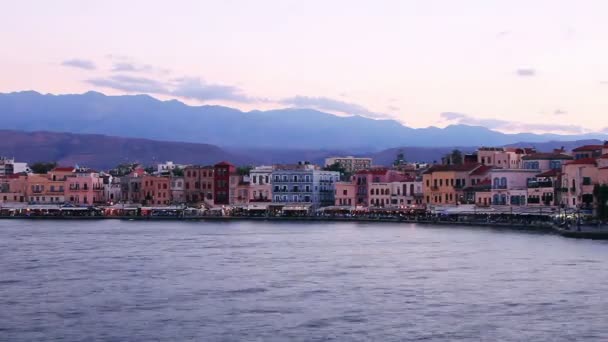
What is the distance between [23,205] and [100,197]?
919 cm

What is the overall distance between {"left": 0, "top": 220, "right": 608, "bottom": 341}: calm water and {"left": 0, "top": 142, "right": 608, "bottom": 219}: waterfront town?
85.4 ft

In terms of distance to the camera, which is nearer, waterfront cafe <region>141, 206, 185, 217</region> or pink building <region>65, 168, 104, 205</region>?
waterfront cafe <region>141, 206, 185, 217</region>

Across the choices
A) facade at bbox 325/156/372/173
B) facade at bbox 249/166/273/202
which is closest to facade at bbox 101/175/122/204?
facade at bbox 249/166/273/202

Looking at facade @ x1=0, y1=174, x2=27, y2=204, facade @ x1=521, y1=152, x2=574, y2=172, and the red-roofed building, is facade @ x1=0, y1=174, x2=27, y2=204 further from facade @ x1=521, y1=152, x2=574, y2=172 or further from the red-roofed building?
the red-roofed building

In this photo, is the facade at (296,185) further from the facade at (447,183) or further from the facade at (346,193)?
the facade at (447,183)

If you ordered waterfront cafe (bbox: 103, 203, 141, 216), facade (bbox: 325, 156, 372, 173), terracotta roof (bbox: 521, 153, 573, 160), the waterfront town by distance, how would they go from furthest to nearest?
1. facade (bbox: 325, 156, 372, 173)
2. waterfront cafe (bbox: 103, 203, 141, 216)
3. terracotta roof (bbox: 521, 153, 573, 160)
4. the waterfront town

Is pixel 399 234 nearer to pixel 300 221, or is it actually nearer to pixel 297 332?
pixel 300 221

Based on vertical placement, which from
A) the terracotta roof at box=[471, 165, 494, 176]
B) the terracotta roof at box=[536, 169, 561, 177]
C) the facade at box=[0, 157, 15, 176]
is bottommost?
the terracotta roof at box=[536, 169, 561, 177]

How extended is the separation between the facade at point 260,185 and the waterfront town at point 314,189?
0.11 metres

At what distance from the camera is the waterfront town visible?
91.9 m

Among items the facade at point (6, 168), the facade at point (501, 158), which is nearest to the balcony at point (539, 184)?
the facade at point (501, 158)

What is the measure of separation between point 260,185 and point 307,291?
75.5 meters

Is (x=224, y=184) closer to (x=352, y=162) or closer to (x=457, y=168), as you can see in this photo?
(x=457, y=168)

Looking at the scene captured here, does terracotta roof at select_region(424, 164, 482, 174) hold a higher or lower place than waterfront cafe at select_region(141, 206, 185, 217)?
higher
